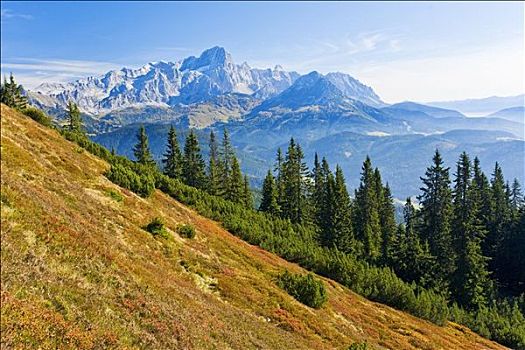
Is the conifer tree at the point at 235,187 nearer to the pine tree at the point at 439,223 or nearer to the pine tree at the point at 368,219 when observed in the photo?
the pine tree at the point at 368,219

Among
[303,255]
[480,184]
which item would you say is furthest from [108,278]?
[480,184]

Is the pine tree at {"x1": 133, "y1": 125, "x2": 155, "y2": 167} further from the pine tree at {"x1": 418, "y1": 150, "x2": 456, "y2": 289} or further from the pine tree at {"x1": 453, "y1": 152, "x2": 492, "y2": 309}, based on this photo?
the pine tree at {"x1": 453, "y1": 152, "x2": 492, "y2": 309}

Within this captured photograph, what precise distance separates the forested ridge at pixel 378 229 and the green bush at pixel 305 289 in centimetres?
1437

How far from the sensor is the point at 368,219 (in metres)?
72.1

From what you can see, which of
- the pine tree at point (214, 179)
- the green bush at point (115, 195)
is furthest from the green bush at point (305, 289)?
the pine tree at point (214, 179)

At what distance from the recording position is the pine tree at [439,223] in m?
60.0

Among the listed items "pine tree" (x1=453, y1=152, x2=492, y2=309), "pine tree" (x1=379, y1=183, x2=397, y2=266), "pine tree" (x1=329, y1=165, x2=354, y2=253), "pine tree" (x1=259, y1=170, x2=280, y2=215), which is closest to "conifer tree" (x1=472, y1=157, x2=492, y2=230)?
"pine tree" (x1=453, y1=152, x2=492, y2=309)

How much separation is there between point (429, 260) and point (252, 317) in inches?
1840

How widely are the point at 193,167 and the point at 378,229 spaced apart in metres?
38.2

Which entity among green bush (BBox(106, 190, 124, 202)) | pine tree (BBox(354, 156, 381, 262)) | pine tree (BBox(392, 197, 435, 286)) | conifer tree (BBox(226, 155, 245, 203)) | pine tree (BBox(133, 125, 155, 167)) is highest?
pine tree (BBox(133, 125, 155, 167))

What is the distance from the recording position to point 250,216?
185 ft

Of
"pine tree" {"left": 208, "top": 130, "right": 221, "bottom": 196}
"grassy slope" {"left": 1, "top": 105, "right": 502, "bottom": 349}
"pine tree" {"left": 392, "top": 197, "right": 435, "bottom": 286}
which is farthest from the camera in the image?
"pine tree" {"left": 208, "top": 130, "right": 221, "bottom": 196}

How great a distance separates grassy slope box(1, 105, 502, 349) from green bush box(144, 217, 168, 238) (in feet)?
2.44

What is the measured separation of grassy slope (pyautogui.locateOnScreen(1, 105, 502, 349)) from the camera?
11023 millimetres
